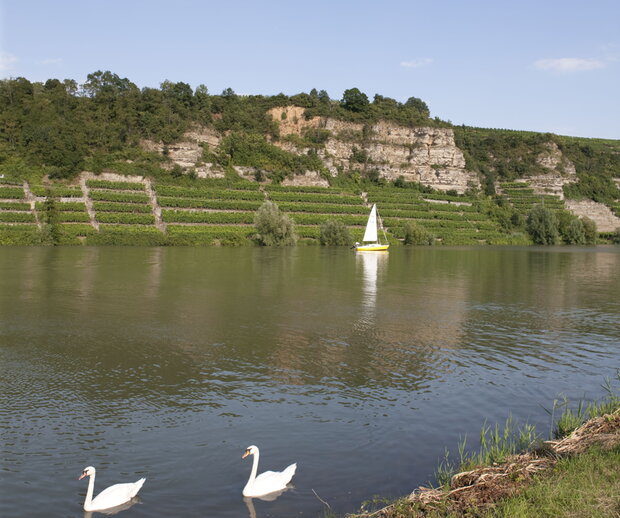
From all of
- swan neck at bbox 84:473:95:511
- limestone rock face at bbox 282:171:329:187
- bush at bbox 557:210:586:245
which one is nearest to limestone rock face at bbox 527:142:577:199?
bush at bbox 557:210:586:245

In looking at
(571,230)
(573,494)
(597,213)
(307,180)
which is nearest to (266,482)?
(573,494)

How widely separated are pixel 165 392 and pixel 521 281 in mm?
33531

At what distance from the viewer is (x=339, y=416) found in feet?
41.1

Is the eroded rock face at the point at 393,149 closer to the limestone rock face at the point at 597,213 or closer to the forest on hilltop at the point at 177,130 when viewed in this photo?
the forest on hilltop at the point at 177,130

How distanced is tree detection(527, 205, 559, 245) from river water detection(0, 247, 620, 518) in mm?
84113

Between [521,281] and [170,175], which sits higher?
[170,175]

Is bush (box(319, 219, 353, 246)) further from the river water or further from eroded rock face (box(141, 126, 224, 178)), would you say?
the river water

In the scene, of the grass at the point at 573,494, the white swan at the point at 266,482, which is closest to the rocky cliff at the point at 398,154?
the white swan at the point at 266,482

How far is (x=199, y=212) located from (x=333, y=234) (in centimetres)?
2271

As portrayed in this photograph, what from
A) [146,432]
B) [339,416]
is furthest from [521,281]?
[146,432]

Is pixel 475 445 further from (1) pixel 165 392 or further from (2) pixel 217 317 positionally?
(2) pixel 217 317

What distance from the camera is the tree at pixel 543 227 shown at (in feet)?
365

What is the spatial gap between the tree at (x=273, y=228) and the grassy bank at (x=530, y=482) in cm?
7411

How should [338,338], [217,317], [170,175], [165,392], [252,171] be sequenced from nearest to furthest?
1. [165,392]
2. [338,338]
3. [217,317]
4. [170,175]
5. [252,171]
